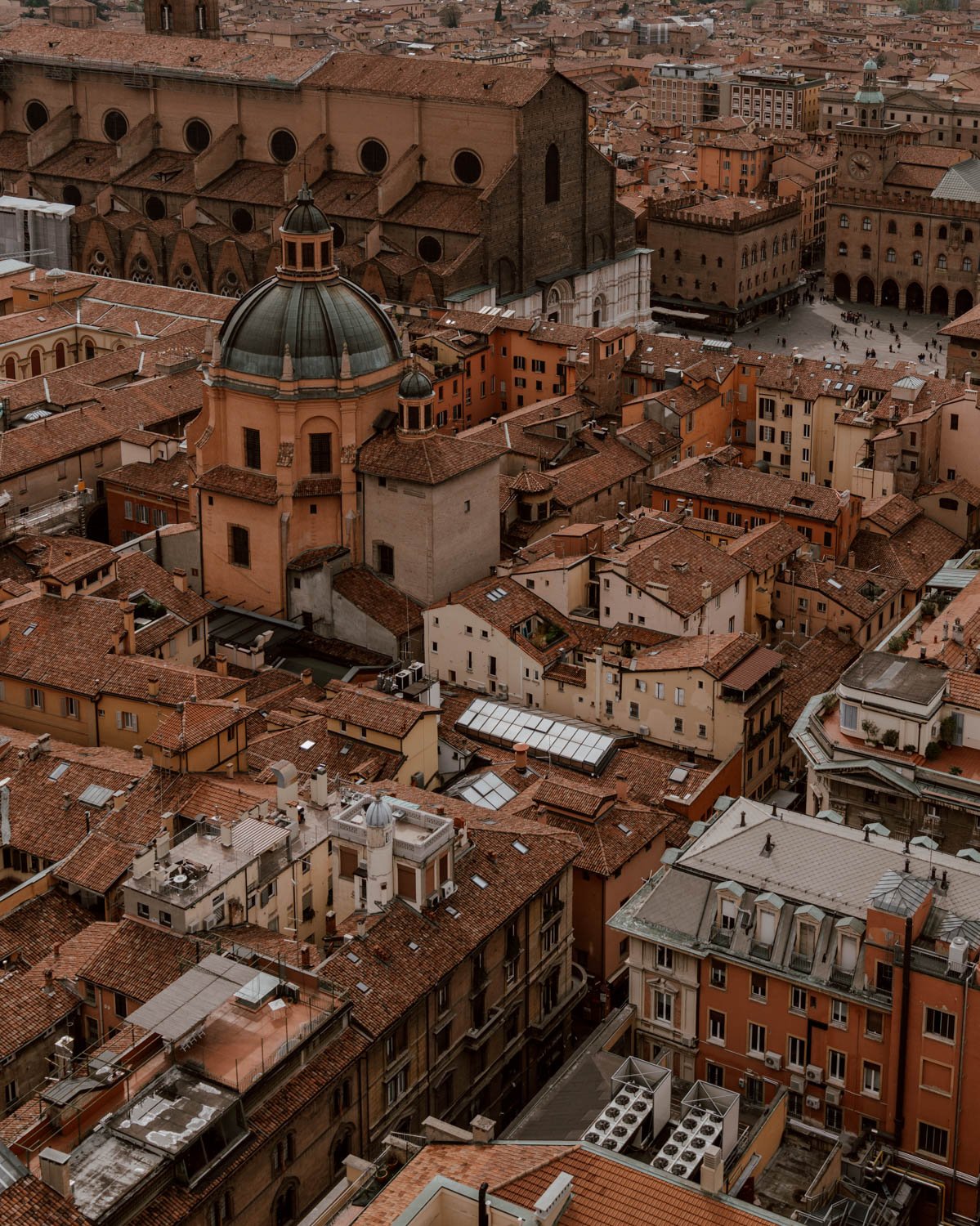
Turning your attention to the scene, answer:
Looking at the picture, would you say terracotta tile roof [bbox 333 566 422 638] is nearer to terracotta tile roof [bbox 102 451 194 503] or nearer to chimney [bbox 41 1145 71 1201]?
terracotta tile roof [bbox 102 451 194 503]

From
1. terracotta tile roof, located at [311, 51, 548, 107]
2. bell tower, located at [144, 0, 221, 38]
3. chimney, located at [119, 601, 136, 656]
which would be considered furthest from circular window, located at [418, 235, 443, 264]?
chimney, located at [119, 601, 136, 656]

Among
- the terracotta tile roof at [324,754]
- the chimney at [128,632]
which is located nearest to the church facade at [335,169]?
the chimney at [128,632]

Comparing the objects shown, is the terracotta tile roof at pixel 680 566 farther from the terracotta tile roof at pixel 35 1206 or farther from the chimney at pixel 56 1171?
the terracotta tile roof at pixel 35 1206

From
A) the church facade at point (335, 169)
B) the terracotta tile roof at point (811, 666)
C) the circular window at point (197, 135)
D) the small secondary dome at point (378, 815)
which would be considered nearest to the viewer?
the small secondary dome at point (378, 815)

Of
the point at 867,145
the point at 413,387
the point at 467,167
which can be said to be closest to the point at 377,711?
the point at 413,387

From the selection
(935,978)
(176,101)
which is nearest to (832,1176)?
(935,978)

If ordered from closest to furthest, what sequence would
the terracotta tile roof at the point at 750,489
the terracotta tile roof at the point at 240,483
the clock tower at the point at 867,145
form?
the terracotta tile roof at the point at 240,483
the terracotta tile roof at the point at 750,489
the clock tower at the point at 867,145
